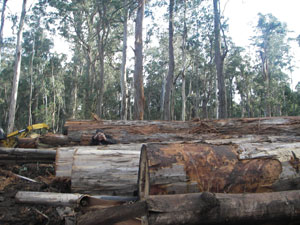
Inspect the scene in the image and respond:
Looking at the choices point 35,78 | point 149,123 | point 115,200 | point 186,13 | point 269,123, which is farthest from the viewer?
point 35,78

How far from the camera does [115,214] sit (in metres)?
2.12

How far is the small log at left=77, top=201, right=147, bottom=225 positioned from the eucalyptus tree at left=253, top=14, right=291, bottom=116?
3143 cm

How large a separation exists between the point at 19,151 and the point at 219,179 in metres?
5.70

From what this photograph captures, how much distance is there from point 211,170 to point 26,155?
216 inches

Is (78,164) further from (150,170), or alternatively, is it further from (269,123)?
(269,123)

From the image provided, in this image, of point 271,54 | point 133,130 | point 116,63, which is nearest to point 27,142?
point 133,130

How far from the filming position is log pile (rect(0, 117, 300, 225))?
2.10m

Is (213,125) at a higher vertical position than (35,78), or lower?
lower

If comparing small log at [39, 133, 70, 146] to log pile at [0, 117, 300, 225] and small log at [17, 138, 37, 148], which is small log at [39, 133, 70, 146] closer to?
Answer: small log at [17, 138, 37, 148]

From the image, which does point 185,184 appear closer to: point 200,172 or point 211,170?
point 200,172

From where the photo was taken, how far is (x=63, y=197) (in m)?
3.16

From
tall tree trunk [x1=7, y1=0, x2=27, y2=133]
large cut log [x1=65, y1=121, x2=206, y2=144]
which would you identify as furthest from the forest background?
large cut log [x1=65, y1=121, x2=206, y2=144]

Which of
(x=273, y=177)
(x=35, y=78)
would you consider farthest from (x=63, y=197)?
(x=35, y=78)

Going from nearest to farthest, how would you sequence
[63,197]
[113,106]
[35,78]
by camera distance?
[63,197]
[35,78]
[113,106]
